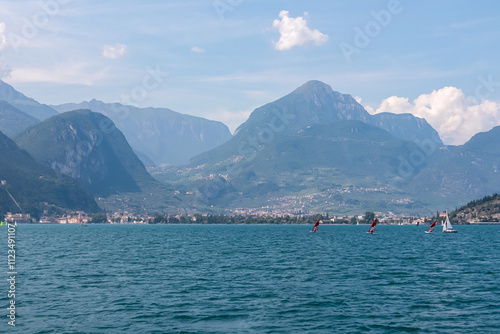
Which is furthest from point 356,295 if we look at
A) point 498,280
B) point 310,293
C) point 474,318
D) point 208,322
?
point 498,280

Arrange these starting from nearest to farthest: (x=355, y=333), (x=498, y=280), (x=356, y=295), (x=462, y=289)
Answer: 1. (x=355, y=333)
2. (x=356, y=295)
3. (x=462, y=289)
4. (x=498, y=280)

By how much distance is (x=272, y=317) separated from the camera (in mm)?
60281

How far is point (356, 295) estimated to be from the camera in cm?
7375

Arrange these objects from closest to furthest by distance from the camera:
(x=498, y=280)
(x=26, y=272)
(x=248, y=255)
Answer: (x=498, y=280) → (x=26, y=272) → (x=248, y=255)

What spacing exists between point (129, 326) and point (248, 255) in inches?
3283

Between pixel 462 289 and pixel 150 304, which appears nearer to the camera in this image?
pixel 150 304

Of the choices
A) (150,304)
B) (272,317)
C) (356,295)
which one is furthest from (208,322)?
(356,295)

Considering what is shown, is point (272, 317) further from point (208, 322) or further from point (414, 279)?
point (414, 279)

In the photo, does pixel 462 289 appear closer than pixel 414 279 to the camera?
Yes

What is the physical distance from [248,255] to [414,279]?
54459mm

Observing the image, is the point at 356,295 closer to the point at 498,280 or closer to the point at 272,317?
the point at 272,317

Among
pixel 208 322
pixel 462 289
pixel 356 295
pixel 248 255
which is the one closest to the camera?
pixel 208 322

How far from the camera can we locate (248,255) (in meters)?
138

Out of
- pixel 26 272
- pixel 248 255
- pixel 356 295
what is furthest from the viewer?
pixel 248 255
